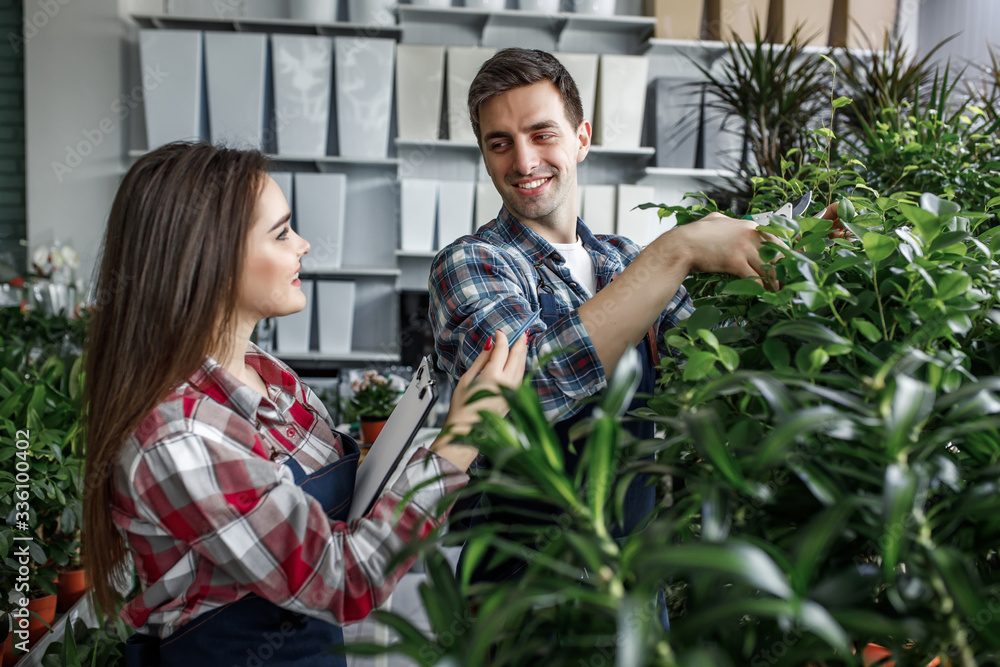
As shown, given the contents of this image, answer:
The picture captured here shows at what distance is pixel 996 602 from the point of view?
1.43 ft

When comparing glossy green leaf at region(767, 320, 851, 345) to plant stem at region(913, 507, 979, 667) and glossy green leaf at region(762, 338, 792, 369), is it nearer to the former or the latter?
glossy green leaf at region(762, 338, 792, 369)

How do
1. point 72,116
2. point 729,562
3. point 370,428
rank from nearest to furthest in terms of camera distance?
point 729,562 → point 370,428 → point 72,116

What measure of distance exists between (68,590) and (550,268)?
56.1 inches

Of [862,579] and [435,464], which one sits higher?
[862,579]

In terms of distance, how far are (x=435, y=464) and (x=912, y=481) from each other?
20.3 inches

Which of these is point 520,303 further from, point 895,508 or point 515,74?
point 895,508

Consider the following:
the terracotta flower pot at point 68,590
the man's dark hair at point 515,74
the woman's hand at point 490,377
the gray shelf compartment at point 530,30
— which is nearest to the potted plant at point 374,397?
the terracotta flower pot at point 68,590

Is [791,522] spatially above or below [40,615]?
above

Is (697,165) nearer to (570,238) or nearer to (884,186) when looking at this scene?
(884,186)

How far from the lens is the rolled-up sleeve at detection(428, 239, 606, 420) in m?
1.00

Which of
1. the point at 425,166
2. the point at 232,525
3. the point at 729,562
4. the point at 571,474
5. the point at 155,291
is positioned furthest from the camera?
the point at 425,166

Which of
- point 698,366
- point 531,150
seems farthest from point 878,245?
point 531,150

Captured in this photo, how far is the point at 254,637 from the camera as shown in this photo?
842mm

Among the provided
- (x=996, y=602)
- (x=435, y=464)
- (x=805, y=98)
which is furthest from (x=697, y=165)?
(x=996, y=602)
